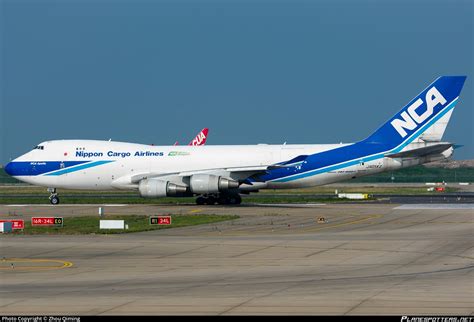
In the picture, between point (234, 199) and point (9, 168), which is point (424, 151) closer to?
point (234, 199)

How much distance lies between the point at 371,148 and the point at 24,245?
35.3m

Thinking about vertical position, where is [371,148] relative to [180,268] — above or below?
above

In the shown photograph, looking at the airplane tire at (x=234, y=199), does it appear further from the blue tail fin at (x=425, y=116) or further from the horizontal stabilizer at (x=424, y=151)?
the horizontal stabilizer at (x=424, y=151)

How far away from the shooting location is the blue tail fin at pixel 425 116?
64.2m

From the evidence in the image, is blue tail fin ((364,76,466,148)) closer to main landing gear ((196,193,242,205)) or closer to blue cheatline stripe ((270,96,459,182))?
blue cheatline stripe ((270,96,459,182))

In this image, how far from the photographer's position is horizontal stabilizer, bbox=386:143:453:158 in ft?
203

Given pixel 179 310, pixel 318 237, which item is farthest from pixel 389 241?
pixel 179 310

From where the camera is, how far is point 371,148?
64750mm

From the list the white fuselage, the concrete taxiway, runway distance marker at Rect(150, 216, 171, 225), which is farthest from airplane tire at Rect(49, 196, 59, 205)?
the concrete taxiway

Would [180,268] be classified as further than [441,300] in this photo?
Yes

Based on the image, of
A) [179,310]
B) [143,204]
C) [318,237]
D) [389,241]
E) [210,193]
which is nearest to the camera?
[179,310]

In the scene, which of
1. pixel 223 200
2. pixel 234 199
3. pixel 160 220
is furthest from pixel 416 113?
pixel 160 220

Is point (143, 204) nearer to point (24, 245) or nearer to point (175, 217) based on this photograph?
point (175, 217)

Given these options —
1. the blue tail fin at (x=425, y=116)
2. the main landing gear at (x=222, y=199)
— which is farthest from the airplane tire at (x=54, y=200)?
the blue tail fin at (x=425, y=116)
